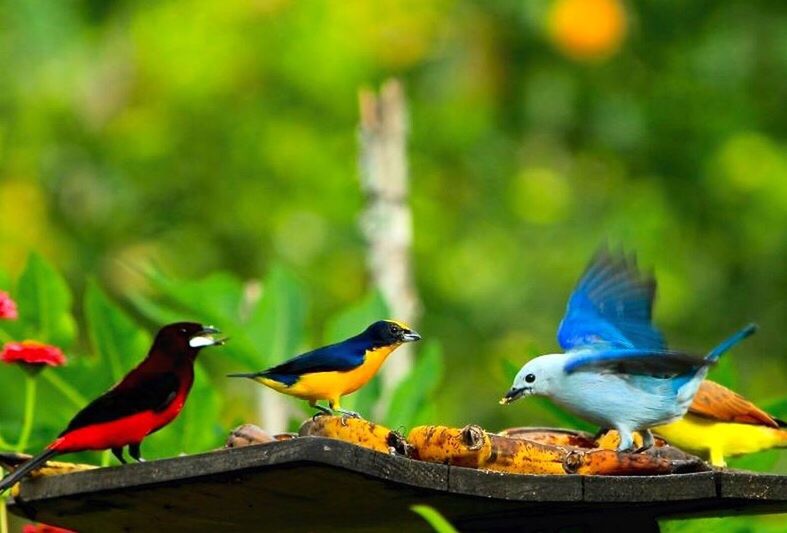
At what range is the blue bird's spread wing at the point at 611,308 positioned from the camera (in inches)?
158

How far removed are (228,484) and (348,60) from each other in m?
7.76

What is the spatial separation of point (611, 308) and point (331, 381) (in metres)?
0.78

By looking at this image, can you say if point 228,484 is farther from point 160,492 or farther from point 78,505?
point 78,505

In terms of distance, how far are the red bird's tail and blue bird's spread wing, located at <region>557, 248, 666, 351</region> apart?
47.0 inches

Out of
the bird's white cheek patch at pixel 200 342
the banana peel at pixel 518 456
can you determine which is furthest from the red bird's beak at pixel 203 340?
the banana peel at pixel 518 456

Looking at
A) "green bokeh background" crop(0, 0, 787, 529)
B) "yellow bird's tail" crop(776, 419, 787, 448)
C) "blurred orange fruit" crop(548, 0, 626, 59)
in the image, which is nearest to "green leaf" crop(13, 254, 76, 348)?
"yellow bird's tail" crop(776, 419, 787, 448)

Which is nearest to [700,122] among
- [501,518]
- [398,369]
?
[398,369]

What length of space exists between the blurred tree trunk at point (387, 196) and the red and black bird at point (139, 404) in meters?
2.98

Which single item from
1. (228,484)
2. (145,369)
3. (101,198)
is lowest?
(228,484)

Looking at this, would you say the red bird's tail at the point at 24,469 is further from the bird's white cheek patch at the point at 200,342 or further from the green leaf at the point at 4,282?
the green leaf at the point at 4,282

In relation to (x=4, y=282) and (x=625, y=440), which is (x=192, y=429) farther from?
(x=625, y=440)

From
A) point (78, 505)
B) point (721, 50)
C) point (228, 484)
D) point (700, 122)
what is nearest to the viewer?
point (228, 484)

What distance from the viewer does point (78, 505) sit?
11.3ft

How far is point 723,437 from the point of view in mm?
4805
